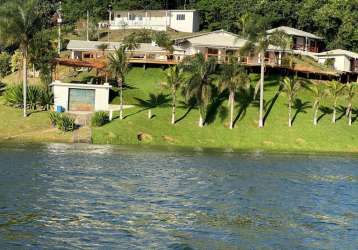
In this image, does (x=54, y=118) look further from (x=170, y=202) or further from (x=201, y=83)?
(x=170, y=202)

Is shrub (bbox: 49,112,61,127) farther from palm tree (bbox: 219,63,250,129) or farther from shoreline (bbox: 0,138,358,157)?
palm tree (bbox: 219,63,250,129)

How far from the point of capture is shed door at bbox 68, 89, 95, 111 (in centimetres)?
9194

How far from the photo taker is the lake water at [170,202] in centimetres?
3098

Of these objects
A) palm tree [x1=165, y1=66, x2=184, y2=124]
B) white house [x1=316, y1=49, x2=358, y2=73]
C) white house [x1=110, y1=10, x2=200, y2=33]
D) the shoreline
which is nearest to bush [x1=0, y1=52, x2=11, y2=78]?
palm tree [x1=165, y1=66, x2=184, y2=124]

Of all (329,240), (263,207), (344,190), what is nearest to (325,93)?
(344,190)

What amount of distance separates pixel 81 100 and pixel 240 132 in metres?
22.6

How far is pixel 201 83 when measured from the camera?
85938 mm

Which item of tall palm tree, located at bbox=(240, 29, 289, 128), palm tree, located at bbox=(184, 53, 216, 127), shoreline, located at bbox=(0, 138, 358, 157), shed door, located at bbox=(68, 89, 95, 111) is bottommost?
shoreline, located at bbox=(0, 138, 358, 157)

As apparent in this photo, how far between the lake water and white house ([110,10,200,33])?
3795 inches

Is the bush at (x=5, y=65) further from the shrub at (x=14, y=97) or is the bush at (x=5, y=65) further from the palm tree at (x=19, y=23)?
the palm tree at (x=19, y=23)

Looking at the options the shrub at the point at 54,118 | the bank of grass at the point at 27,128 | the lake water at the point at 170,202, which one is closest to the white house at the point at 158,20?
the bank of grass at the point at 27,128

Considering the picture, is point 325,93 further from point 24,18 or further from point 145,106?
point 24,18

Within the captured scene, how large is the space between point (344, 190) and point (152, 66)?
65.3 meters

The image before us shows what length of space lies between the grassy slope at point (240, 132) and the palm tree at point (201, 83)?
3.07 meters
